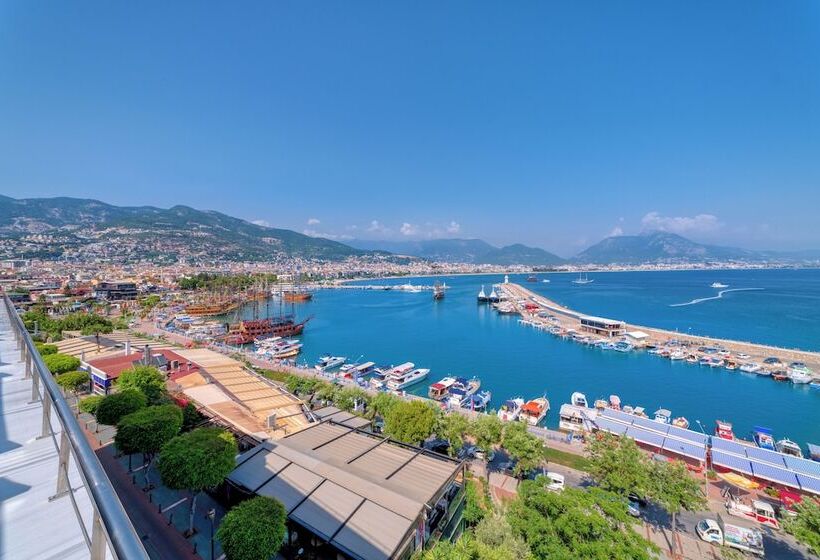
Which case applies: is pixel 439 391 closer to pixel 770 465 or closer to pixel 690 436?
pixel 690 436

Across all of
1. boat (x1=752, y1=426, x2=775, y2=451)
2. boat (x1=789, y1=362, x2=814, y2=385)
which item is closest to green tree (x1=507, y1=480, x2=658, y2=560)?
boat (x1=752, y1=426, x2=775, y2=451)

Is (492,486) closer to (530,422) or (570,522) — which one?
(570,522)

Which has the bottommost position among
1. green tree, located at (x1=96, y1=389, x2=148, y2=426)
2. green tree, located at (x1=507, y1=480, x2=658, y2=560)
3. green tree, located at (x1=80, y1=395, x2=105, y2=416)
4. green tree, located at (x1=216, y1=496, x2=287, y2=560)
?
green tree, located at (x1=507, y1=480, x2=658, y2=560)

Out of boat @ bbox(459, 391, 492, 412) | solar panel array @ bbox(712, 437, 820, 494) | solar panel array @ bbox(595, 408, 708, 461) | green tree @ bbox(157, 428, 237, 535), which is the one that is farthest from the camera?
boat @ bbox(459, 391, 492, 412)

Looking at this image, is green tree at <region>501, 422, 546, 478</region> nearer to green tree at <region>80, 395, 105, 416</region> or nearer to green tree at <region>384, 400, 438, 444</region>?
green tree at <region>384, 400, 438, 444</region>

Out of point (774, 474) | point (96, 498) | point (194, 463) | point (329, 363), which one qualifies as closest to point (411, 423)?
point (194, 463)

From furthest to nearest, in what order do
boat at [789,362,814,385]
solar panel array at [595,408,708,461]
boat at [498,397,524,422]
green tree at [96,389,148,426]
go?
boat at [789,362,814,385] < boat at [498,397,524,422] < solar panel array at [595,408,708,461] < green tree at [96,389,148,426]
